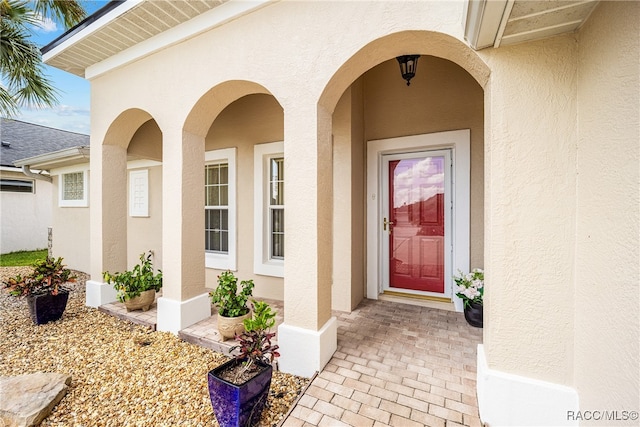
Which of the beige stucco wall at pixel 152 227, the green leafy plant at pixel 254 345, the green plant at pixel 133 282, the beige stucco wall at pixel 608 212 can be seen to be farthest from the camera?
the beige stucco wall at pixel 152 227

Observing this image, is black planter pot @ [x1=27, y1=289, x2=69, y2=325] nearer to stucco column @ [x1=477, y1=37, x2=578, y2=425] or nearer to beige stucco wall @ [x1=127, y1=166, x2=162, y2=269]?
beige stucco wall @ [x1=127, y1=166, x2=162, y2=269]

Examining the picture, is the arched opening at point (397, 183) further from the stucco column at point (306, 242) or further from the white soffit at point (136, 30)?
the white soffit at point (136, 30)

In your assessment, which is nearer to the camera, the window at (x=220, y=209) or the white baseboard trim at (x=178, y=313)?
the white baseboard trim at (x=178, y=313)

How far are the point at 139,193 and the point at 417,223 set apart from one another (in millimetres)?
5835

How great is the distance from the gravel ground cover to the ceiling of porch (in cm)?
296

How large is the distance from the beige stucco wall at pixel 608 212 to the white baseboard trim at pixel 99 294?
5579 mm

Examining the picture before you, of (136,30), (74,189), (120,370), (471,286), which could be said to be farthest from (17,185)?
(471,286)

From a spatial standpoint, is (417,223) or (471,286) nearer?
(471,286)

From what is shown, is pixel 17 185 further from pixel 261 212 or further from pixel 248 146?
pixel 261 212

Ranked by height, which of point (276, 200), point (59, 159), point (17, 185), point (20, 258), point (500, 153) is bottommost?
point (20, 258)

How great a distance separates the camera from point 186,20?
3041 millimetres

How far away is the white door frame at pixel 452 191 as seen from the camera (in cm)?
358

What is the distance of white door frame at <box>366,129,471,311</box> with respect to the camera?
3.58 meters

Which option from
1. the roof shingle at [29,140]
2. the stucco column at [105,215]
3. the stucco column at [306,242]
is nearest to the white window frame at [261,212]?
the stucco column at [306,242]
